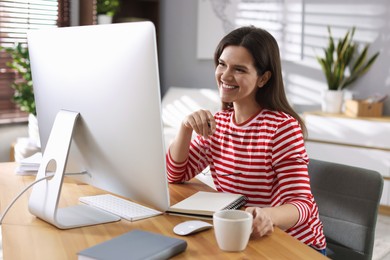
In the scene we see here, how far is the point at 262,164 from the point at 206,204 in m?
0.30

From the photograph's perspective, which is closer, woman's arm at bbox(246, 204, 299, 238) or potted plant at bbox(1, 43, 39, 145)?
woman's arm at bbox(246, 204, 299, 238)

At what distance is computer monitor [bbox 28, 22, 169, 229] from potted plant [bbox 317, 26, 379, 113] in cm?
321

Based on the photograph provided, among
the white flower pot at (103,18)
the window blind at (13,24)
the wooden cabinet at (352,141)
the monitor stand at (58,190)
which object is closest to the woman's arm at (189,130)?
the monitor stand at (58,190)

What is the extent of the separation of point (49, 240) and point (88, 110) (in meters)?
0.33

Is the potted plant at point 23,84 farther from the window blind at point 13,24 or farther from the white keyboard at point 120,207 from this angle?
the white keyboard at point 120,207

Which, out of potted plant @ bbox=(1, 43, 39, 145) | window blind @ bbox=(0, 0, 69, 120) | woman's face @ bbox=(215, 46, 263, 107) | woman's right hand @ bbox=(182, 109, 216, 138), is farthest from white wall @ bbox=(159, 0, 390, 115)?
woman's right hand @ bbox=(182, 109, 216, 138)

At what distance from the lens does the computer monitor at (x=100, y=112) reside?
3.89 ft

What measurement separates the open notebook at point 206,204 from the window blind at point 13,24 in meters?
3.71

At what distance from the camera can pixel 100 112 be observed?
1.31 meters

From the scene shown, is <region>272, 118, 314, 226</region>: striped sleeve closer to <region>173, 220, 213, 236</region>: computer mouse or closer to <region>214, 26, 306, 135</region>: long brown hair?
<region>214, 26, 306, 135</region>: long brown hair

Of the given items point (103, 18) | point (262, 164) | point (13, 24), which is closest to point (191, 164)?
point (262, 164)

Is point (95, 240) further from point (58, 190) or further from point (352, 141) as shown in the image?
point (352, 141)

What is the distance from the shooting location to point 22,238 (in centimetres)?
126

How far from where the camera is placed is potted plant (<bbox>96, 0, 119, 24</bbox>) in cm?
528
